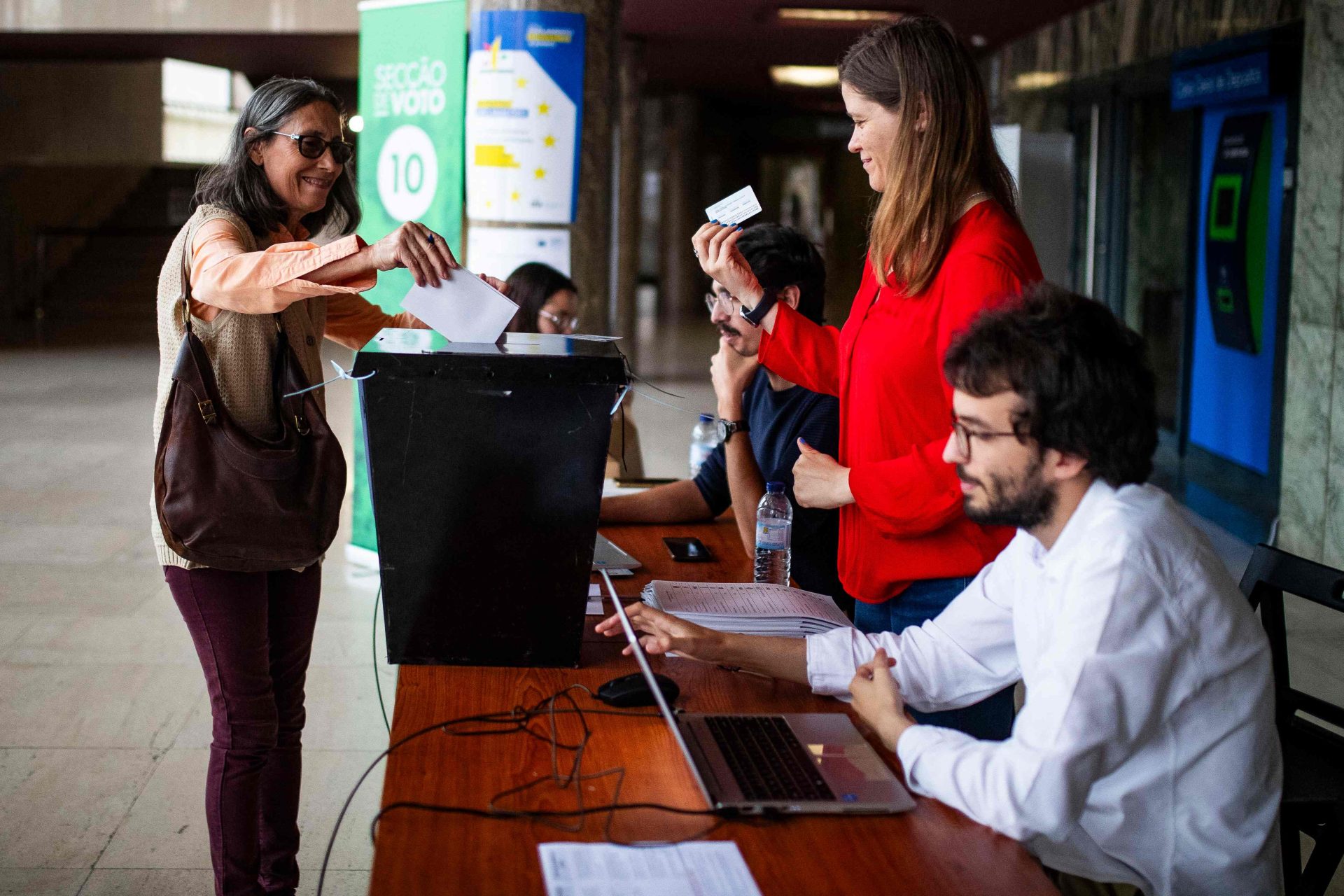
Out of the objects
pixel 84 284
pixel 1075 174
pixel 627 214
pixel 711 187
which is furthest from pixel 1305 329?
pixel 84 284

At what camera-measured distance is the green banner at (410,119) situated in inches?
184

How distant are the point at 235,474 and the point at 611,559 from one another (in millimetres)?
758

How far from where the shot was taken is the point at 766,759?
1.52 meters

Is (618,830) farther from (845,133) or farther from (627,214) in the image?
(845,133)

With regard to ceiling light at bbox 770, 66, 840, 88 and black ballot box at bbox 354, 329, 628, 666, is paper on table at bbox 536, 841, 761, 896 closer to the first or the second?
black ballot box at bbox 354, 329, 628, 666

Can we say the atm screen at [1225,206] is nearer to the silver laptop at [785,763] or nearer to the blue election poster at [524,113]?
the blue election poster at [524,113]

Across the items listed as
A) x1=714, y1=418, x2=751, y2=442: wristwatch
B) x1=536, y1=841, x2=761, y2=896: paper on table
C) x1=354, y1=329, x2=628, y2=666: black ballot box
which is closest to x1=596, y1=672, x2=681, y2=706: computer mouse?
x1=354, y1=329, x2=628, y2=666: black ballot box

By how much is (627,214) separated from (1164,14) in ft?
16.3

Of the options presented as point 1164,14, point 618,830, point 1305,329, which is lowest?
point 618,830

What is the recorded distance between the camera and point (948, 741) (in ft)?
4.69

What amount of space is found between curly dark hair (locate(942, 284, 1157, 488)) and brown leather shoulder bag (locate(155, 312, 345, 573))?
1137 mm

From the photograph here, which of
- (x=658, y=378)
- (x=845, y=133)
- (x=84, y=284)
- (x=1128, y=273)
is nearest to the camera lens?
(x=1128, y=273)

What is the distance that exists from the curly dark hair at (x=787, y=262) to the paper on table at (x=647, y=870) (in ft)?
4.92

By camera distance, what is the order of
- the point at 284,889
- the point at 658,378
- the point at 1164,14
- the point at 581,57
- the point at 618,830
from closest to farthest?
the point at 618,830 → the point at 284,889 → the point at 581,57 → the point at 1164,14 → the point at 658,378
